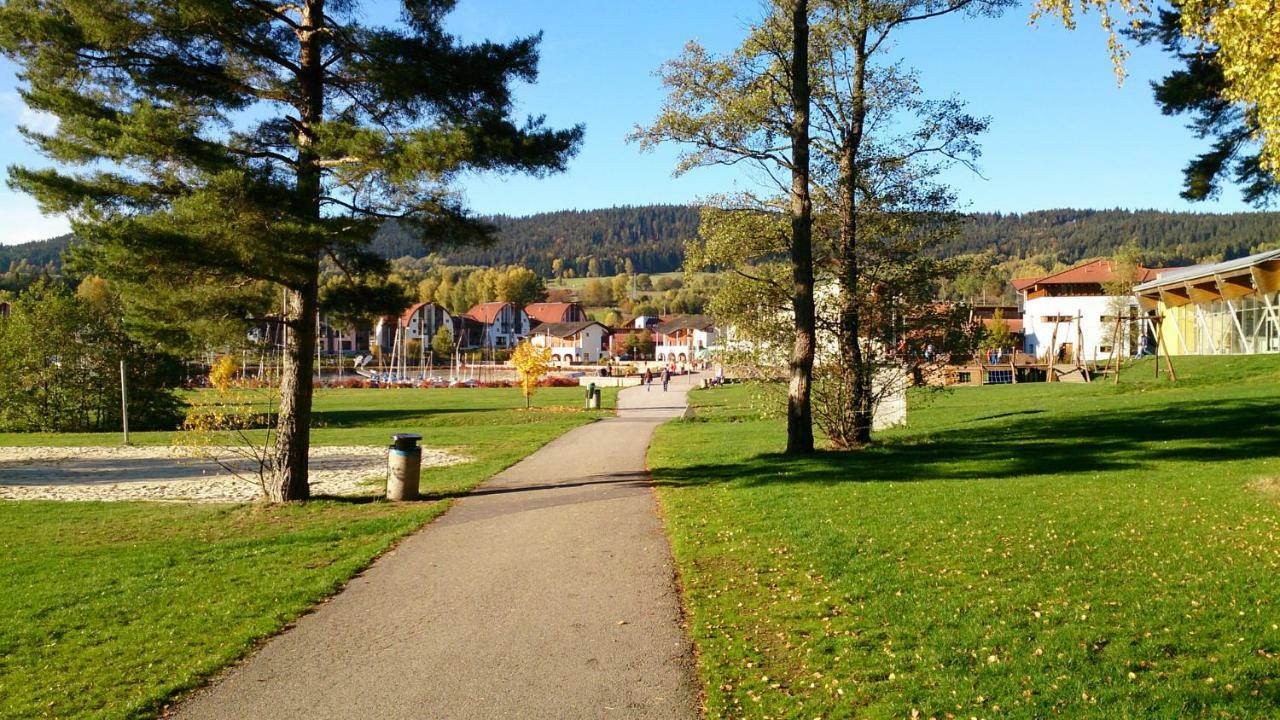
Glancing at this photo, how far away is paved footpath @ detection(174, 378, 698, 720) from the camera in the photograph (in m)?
4.72

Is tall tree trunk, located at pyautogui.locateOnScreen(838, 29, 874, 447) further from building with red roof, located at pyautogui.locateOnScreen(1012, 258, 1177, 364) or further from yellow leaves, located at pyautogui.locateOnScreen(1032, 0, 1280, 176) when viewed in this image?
building with red roof, located at pyautogui.locateOnScreen(1012, 258, 1177, 364)

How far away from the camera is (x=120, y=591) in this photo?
7352mm

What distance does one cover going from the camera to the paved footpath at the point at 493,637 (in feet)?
15.5

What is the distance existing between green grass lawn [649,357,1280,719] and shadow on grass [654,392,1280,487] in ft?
0.31

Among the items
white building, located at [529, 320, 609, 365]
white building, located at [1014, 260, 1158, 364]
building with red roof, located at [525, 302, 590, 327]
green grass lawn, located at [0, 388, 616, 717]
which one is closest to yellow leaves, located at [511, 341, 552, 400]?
green grass lawn, located at [0, 388, 616, 717]

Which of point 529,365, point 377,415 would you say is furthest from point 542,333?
point 377,415

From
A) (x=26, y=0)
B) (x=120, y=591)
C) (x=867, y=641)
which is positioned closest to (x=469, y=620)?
(x=867, y=641)

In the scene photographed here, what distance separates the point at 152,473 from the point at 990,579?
1622cm

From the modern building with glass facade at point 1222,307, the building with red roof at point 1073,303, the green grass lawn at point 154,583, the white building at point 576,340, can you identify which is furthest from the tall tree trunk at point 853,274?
the white building at point 576,340

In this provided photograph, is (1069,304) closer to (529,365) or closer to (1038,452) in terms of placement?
(529,365)

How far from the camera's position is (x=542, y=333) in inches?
4956

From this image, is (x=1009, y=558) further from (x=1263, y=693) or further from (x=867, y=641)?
(x=1263, y=693)

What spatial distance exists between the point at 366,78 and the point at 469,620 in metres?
7.81

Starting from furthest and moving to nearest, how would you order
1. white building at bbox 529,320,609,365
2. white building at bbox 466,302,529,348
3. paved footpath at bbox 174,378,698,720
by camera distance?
white building at bbox 466,302,529,348 → white building at bbox 529,320,609,365 → paved footpath at bbox 174,378,698,720
